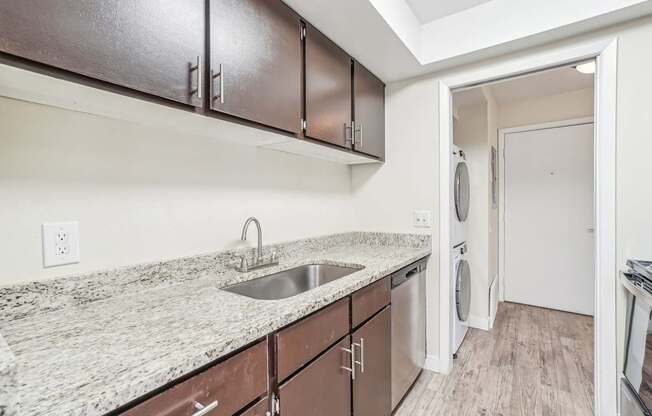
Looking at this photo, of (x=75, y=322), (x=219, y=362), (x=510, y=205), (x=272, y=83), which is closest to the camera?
(x=219, y=362)

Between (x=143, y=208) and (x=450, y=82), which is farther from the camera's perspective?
(x=450, y=82)

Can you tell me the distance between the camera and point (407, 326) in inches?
70.2

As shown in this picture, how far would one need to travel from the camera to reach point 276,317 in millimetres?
865

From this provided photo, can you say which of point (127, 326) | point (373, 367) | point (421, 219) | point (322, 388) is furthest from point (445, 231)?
point (127, 326)

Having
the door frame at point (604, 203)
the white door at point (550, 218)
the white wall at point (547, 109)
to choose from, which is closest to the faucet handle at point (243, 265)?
the door frame at point (604, 203)

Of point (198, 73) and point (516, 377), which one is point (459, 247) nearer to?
point (516, 377)

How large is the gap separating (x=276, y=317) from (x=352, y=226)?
1606 millimetres

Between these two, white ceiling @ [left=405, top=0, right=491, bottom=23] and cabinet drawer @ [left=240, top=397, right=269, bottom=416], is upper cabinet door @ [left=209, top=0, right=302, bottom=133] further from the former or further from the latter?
cabinet drawer @ [left=240, top=397, right=269, bottom=416]

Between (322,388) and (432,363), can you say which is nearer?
(322,388)

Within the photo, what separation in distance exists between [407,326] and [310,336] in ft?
3.22

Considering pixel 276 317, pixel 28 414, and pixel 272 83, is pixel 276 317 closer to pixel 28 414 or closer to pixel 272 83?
pixel 28 414

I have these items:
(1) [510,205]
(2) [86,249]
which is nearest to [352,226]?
Result: (2) [86,249]

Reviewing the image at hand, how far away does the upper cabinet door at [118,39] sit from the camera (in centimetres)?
68

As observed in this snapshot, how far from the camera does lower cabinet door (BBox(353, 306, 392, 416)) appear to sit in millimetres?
1296
